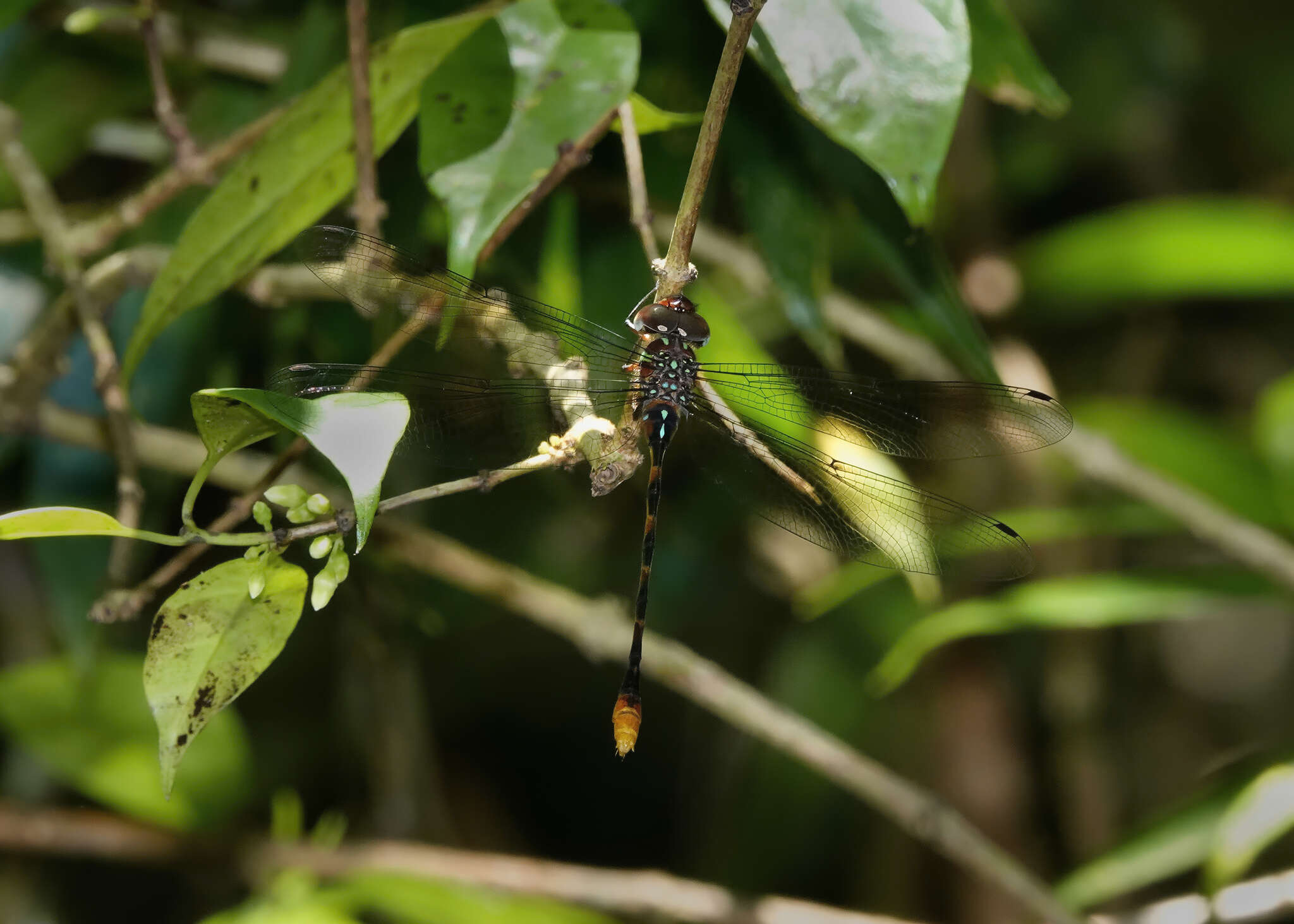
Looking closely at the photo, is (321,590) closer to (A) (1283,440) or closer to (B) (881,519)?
(B) (881,519)

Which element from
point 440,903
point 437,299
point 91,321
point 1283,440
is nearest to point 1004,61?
point 437,299

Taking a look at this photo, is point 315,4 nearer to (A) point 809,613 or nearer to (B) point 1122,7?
(A) point 809,613

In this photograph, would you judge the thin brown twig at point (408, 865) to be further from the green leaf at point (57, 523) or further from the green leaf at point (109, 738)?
the green leaf at point (57, 523)

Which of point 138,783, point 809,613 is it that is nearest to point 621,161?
point 809,613

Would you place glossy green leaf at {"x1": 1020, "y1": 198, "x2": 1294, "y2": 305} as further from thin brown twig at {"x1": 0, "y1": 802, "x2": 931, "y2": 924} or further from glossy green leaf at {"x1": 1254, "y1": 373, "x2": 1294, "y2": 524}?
thin brown twig at {"x1": 0, "y1": 802, "x2": 931, "y2": 924}

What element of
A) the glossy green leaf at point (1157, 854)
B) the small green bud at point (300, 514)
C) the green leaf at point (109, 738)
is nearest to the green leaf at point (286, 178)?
the small green bud at point (300, 514)

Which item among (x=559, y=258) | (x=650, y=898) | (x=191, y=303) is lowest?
(x=650, y=898)

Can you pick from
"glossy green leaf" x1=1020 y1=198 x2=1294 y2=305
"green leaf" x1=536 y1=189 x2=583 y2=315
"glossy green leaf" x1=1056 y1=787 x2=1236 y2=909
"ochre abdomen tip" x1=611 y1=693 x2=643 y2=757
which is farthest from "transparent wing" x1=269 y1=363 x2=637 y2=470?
"glossy green leaf" x1=1020 y1=198 x2=1294 y2=305
